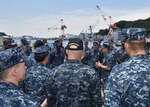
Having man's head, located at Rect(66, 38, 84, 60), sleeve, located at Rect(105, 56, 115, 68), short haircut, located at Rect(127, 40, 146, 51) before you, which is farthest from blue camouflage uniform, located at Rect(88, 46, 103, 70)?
short haircut, located at Rect(127, 40, 146, 51)

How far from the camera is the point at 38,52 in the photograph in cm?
853

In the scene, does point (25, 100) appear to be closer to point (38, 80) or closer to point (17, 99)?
point (17, 99)

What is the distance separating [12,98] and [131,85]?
1.52m

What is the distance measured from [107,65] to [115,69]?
7.73m

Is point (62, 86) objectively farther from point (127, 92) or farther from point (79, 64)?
point (127, 92)

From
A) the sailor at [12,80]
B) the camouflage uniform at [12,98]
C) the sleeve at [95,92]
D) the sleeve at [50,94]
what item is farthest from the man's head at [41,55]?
the camouflage uniform at [12,98]

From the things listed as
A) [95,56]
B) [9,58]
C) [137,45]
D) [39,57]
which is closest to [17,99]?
[9,58]

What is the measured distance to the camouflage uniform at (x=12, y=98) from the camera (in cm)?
494

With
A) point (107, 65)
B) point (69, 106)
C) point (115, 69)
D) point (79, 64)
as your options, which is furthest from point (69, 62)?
point (107, 65)

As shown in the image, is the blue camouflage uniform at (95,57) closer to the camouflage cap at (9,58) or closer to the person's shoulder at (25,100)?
the camouflage cap at (9,58)

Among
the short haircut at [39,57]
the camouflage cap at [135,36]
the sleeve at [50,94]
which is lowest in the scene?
the sleeve at [50,94]

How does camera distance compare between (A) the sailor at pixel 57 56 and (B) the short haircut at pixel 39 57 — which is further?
(A) the sailor at pixel 57 56

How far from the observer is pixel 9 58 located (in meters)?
5.21

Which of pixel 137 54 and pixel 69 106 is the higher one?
pixel 137 54
